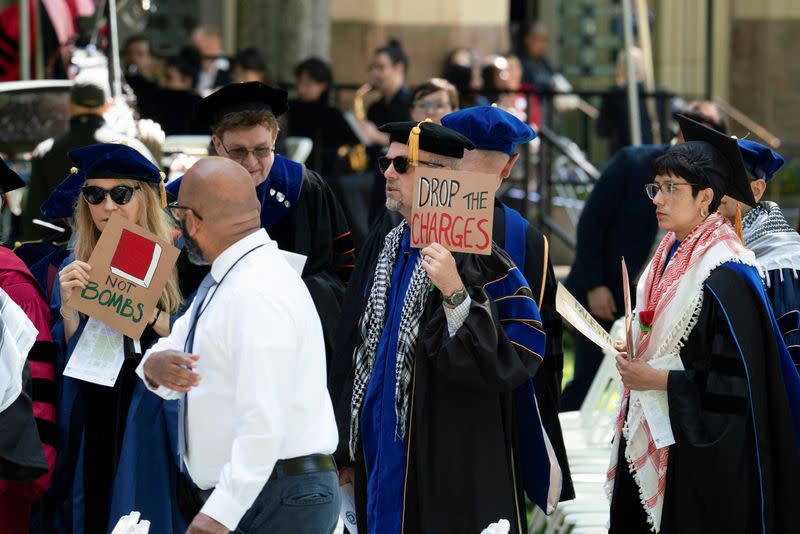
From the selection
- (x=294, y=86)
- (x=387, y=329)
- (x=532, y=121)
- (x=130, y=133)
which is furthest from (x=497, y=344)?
(x=294, y=86)

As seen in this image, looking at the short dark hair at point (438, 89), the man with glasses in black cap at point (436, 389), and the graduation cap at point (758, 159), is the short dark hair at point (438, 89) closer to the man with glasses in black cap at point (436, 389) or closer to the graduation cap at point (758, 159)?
the graduation cap at point (758, 159)

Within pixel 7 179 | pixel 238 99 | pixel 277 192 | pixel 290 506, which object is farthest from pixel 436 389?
pixel 238 99

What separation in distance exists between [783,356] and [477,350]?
3.93 ft

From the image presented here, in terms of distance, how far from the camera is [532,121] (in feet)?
45.0

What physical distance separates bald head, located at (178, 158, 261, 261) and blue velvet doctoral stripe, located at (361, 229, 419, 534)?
0.94 meters

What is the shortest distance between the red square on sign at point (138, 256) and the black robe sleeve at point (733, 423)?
1796 millimetres

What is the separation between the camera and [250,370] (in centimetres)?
400

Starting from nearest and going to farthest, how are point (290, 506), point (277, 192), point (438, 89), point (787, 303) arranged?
1. point (290, 506)
2. point (787, 303)
3. point (277, 192)
4. point (438, 89)

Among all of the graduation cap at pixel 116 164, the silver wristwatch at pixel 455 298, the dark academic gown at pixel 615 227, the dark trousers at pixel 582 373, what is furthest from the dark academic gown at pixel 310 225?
the dark trousers at pixel 582 373

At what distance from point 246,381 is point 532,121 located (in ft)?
32.7

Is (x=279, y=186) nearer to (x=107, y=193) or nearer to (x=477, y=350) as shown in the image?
(x=107, y=193)

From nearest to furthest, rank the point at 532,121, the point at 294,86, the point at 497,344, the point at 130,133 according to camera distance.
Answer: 1. the point at 497,344
2. the point at 130,133
3. the point at 532,121
4. the point at 294,86

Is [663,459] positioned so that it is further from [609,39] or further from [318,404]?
[609,39]

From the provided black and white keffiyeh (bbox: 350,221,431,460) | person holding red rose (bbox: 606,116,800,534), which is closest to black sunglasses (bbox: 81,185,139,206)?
black and white keffiyeh (bbox: 350,221,431,460)
